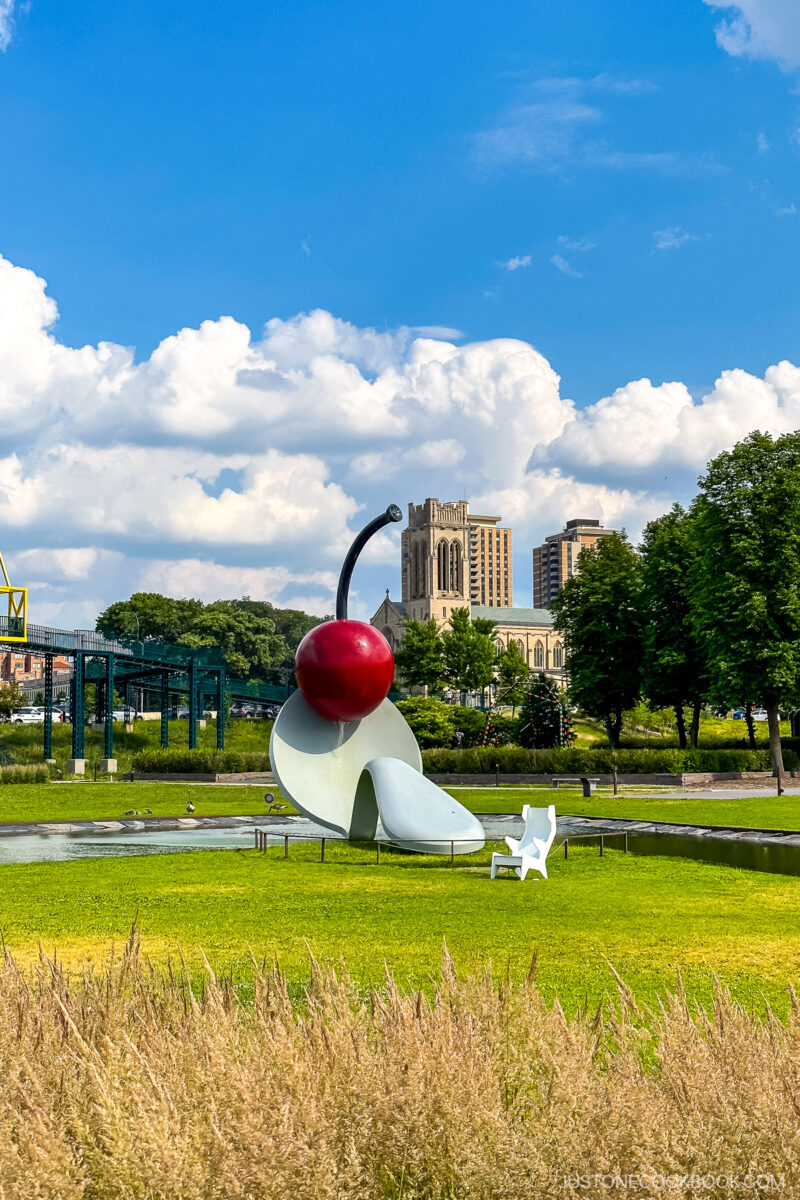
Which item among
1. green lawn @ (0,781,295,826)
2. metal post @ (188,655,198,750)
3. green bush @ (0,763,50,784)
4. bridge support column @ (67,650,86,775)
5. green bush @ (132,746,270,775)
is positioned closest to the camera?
green lawn @ (0,781,295,826)

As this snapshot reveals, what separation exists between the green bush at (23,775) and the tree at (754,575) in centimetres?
2637

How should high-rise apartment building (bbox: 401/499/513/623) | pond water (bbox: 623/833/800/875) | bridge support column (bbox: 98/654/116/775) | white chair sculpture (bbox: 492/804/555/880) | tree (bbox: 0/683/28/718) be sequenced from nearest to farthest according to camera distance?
white chair sculpture (bbox: 492/804/555/880), pond water (bbox: 623/833/800/875), bridge support column (bbox: 98/654/116/775), tree (bbox: 0/683/28/718), high-rise apartment building (bbox: 401/499/513/623)

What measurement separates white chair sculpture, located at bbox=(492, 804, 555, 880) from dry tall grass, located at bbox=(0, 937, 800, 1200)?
35.1ft

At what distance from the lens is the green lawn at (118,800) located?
94.9 feet

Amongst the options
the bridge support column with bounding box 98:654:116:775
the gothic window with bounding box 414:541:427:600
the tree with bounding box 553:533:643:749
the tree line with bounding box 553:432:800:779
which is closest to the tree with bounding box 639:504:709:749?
the tree line with bounding box 553:432:800:779

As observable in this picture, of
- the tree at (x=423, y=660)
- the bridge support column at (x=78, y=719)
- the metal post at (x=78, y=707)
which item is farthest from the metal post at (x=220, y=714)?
the tree at (x=423, y=660)

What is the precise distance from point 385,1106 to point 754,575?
1619 inches

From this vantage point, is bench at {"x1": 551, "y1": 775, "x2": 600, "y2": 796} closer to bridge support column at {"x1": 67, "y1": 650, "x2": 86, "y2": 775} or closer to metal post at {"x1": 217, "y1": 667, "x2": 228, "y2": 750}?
bridge support column at {"x1": 67, "y1": 650, "x2": 86, "y2": 775}

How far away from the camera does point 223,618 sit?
108m

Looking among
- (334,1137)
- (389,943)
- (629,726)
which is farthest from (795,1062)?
(629,726)

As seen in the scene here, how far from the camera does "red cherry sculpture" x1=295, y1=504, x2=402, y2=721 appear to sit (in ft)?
68.5

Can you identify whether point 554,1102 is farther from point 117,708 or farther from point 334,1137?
point 117,708

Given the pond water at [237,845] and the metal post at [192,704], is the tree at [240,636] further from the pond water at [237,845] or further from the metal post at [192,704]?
the pond water at [237,845]

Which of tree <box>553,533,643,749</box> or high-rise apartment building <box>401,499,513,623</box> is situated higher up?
high-rise apartment building <box>401,499,513,623</box>
